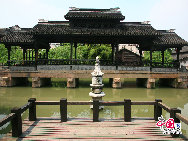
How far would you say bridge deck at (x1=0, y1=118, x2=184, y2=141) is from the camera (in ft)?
16.5

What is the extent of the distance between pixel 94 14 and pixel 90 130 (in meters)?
15.9

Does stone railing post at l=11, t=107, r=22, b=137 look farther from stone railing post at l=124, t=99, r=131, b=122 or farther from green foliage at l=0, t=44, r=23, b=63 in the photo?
green foliage at l=0, t=44, r=23, b=63

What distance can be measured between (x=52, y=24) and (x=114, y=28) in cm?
687

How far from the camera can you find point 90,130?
548 cm

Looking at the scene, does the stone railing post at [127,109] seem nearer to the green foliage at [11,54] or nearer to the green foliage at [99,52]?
the green foliage at [99,52]

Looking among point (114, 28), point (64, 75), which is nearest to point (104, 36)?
point (114, 28)

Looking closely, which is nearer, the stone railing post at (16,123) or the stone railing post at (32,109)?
the stone railing post at (16,123)

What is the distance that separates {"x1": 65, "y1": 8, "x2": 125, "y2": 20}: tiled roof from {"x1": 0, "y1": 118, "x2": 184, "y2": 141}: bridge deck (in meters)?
14.3

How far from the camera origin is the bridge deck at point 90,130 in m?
5.02

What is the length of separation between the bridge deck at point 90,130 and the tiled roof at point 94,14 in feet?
47.0

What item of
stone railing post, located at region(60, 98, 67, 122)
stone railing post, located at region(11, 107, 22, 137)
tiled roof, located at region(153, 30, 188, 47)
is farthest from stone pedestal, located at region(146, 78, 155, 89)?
stone railing post, located at region(11, 107, 22, 137)

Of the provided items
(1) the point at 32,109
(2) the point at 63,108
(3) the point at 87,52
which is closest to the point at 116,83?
(2) the point at 63,108

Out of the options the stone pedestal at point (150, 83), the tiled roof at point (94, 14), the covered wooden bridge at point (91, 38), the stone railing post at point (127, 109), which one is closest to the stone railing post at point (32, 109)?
the stone railing post at point (127, 109)

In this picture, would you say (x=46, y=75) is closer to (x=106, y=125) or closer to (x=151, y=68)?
(x=151, y=68)
